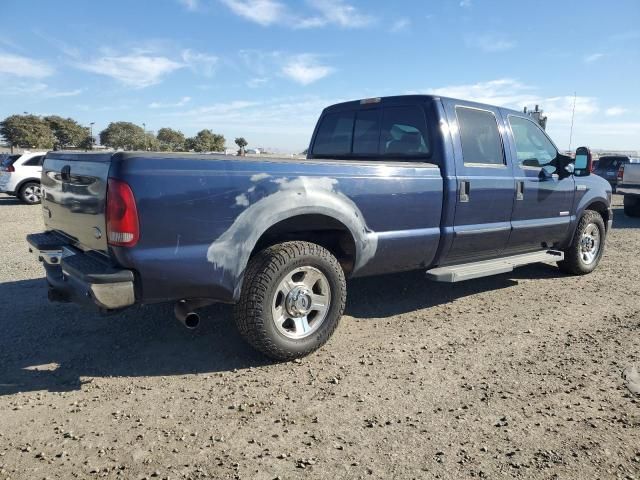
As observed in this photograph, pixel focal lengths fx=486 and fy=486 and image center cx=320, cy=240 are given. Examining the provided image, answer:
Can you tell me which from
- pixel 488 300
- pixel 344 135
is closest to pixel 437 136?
pixel 344 135

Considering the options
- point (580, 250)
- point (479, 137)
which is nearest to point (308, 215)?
→ point (479, 137)

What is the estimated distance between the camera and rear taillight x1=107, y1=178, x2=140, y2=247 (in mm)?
2787

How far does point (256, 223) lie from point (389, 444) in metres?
1.57

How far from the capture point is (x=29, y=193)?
1414 cm

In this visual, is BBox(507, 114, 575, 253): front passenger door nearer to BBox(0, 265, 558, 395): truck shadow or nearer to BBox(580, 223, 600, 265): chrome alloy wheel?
BBox(580, 223, 600, 265): chrome alloy wheel

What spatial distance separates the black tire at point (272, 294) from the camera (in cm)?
332

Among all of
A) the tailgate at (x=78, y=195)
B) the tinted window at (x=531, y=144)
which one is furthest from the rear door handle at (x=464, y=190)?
the tailgate at (x=78, y=195)

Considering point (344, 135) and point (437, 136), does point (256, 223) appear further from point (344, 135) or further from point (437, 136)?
point (344, 135)

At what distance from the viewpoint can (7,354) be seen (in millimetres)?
3574

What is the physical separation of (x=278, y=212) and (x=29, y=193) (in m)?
13.6

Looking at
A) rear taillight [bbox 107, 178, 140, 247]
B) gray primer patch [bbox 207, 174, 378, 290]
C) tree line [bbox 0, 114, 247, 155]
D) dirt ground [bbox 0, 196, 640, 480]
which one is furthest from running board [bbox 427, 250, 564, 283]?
tree line [bbox 0, 114, 247, 155]

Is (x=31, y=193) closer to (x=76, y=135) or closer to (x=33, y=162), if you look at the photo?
(x=33, y=162)

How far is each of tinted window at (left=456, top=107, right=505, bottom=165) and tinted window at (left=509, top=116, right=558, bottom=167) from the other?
1.17ft

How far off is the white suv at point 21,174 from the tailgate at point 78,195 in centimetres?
1173
